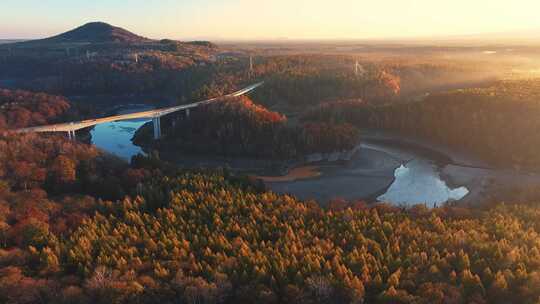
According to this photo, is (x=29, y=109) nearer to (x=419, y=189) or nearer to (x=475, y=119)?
(x=419, y=189)

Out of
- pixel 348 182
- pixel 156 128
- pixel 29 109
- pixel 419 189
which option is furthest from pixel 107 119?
pixel 419 189

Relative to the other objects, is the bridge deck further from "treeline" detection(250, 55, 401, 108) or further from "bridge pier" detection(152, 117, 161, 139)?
"treeline" detection(250, 55, 401, 108)

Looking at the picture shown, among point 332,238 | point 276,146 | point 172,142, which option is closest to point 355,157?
point 276,146

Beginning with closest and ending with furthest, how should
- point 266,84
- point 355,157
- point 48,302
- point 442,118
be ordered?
point 48,302 < point 355,157 < point 442,118 < point 266,84

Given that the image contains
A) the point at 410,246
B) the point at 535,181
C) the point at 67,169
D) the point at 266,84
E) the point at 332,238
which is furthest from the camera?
the point at 266,84

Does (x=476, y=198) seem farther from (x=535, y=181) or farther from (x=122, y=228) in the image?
(x=122, y=228)
